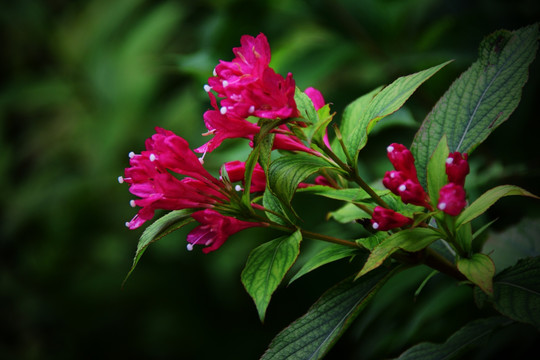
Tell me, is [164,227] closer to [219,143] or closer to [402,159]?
[219,143]

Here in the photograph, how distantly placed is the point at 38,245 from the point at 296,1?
2.00 metres

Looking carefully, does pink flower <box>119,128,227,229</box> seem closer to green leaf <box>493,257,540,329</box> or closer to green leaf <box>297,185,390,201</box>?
green leaf <box>297,185,390,201</box>

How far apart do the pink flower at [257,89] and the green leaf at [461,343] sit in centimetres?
39

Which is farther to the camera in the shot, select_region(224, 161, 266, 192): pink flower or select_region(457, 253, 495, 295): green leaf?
select_region(224, 161, 266, 192): pink flower

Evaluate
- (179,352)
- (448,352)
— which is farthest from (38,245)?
(448,352)

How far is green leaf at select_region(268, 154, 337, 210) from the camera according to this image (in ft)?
1.93

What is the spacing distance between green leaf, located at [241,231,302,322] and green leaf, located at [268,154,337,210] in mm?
54

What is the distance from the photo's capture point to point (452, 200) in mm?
552

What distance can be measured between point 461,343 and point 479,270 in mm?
191

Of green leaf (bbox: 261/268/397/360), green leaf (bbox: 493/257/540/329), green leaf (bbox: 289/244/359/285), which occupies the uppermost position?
green leaf (bbox: 289/244/359/285)

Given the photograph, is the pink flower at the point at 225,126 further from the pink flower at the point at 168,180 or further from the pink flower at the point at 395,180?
the pink flower at the point at 395,180

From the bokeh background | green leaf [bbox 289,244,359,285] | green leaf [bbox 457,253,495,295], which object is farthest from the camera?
the bokeh background

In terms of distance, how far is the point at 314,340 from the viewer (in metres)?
0.64

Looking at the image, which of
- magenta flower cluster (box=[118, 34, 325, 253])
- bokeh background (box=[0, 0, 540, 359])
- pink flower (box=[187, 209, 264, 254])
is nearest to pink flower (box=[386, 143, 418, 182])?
magenta flower cluster (box=[118, 34, 325, 253])
